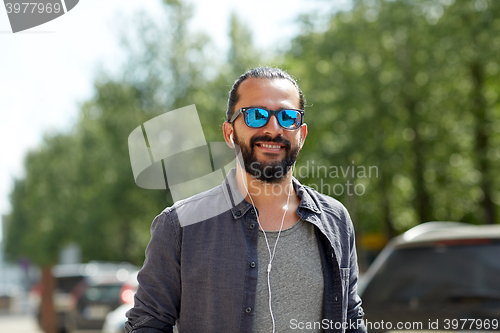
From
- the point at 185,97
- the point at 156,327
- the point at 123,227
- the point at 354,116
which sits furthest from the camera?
the point at 123,227

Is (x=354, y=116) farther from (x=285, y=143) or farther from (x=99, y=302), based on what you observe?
(x=285, y=143)

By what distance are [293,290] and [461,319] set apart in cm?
188

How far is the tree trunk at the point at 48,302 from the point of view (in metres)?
13.8

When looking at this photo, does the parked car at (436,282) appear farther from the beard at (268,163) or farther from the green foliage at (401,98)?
the green foliage at (401,98)

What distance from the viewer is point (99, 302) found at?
506 inches

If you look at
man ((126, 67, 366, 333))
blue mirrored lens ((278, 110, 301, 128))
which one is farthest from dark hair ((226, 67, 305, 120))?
blue mirrored lens ((278, 110, 301, 128))

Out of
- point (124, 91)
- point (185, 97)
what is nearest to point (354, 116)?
point (185, 97)

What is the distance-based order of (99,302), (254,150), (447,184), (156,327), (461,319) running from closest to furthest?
(156,327) < (254,150) < (461,319) < (99,302) < (447,184)

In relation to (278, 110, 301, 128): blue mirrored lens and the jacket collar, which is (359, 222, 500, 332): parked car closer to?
the jacket collar

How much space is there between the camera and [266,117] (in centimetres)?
222

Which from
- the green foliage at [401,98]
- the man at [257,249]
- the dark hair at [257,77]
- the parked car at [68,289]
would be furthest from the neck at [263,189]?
the green foliage at [401,98]

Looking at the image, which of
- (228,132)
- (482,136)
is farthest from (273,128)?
(482,136)

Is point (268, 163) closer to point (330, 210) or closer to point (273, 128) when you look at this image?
point (273, 128)

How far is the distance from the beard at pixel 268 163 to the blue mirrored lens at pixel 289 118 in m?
0.06
